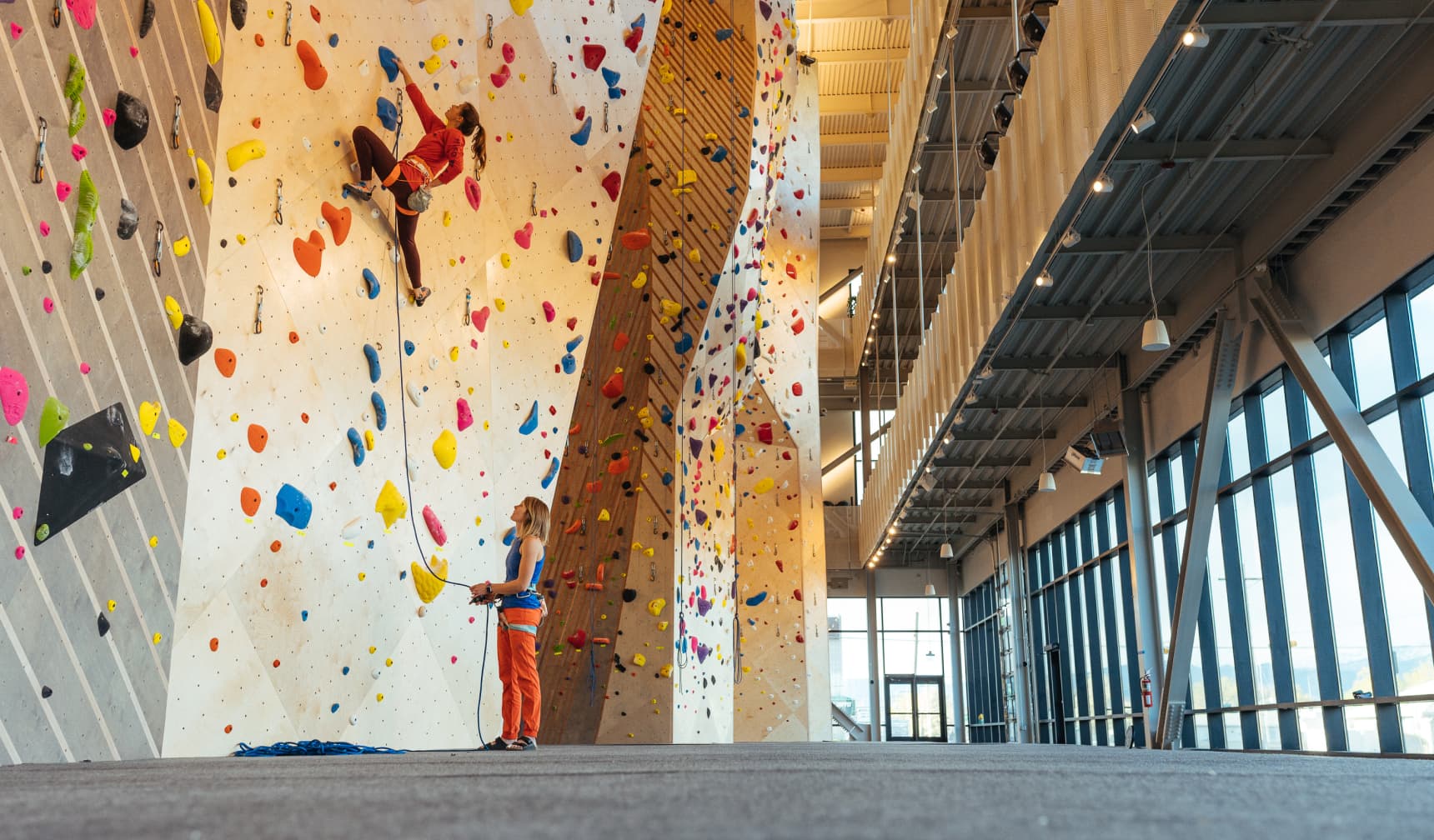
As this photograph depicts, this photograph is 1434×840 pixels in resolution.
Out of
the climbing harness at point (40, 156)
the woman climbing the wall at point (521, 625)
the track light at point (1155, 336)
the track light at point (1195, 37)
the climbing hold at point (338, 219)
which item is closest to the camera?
the climbing harness at point (40, 156)

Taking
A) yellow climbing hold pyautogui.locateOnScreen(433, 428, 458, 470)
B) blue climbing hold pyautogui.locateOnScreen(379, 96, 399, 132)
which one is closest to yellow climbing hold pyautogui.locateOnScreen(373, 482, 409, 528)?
yellow climbing hold pyautogui.locateOnScreen(433, 428, 458, 470)

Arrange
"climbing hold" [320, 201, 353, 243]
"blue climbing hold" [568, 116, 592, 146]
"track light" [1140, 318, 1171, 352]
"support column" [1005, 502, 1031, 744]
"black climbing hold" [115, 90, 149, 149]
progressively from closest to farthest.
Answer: "black climbing hold" [115, 90, 149, 149] → "climbing hold" [320, 201, 353, 243] → "blue climbing hold" [568, 116, 592, 146] → "track light" [1140, 318, 1171, 352] → "support column" [1005, 502, 1031, 744]

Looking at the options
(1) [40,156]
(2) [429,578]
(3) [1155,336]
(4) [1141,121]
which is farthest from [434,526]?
(3) [1155,336]

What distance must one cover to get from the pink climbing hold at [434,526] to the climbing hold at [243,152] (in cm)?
196

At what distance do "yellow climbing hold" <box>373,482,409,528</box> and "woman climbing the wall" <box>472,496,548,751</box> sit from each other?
53 cm

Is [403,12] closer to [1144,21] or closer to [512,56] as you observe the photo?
[512,56]

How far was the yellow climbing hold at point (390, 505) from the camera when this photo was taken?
5.72 meters

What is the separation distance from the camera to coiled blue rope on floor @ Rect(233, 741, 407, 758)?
14.7 ft

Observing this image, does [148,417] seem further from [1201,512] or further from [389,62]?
[1201,512]

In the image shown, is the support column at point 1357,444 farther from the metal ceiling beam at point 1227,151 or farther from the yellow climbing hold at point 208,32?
the yellow climbing hold at point 208,32

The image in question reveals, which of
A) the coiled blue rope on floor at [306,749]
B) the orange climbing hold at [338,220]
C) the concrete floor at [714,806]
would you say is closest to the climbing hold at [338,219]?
the orange climbing hold at [338,220]

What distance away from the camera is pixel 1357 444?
9.72m

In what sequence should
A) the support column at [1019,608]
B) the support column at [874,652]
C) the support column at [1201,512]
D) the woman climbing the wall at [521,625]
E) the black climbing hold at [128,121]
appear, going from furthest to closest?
the support column at [874,652] → the support column at [1019,608] → the support column at [1201,512] → the woman climbing the wall at [521,625] → the black climbing hold at [128,121]

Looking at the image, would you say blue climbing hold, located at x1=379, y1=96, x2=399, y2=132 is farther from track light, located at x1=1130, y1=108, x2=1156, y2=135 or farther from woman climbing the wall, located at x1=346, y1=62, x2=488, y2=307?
track light, located at x1=1130, y1=108, x2=1156, y2=135
